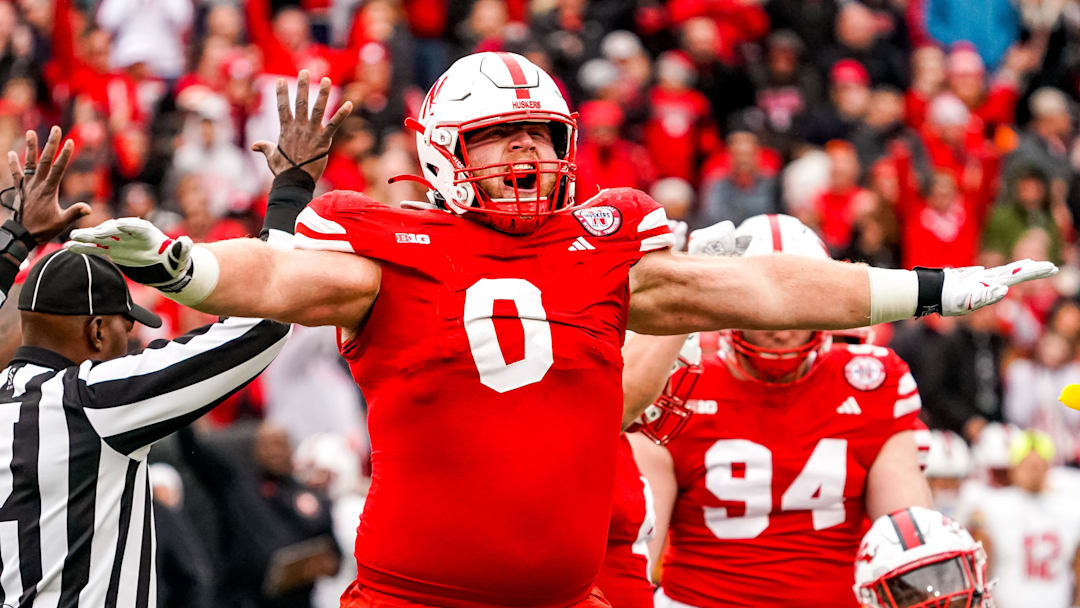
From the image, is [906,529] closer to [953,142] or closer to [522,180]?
[522,180]

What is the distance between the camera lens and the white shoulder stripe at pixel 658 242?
385cm

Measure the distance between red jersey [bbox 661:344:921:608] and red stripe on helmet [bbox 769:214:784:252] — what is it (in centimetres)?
48

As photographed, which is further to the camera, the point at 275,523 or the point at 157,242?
the point at 275,523

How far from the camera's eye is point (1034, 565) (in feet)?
30.4

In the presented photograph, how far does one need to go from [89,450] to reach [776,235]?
220 centimetres

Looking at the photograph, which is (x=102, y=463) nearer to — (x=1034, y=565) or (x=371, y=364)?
(x=371, y=364)

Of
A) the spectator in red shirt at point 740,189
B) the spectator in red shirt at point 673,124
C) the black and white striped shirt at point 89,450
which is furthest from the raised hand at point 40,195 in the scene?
the spectator in red shirt at point 673,124

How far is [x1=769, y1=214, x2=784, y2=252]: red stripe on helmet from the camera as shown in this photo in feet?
16.8

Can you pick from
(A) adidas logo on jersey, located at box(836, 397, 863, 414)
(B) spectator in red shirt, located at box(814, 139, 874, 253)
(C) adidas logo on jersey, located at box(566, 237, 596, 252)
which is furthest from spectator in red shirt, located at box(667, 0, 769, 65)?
(C) adidas logo on jersey, located at box(566, 237, 596, 252)

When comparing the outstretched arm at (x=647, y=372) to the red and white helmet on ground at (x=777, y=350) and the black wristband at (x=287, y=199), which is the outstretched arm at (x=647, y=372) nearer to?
the red and white helmet on ground at (x=777, y=350)

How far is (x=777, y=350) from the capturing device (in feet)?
17.0

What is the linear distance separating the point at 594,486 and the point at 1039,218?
28.4 ft

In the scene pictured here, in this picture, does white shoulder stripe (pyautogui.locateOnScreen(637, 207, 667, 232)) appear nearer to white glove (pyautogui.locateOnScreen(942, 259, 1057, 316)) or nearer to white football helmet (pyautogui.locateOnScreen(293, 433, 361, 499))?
white glove (pyautogui.locateOnScreen(942, 259, 1057, 316))

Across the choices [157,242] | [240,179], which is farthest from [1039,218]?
[157,242]
